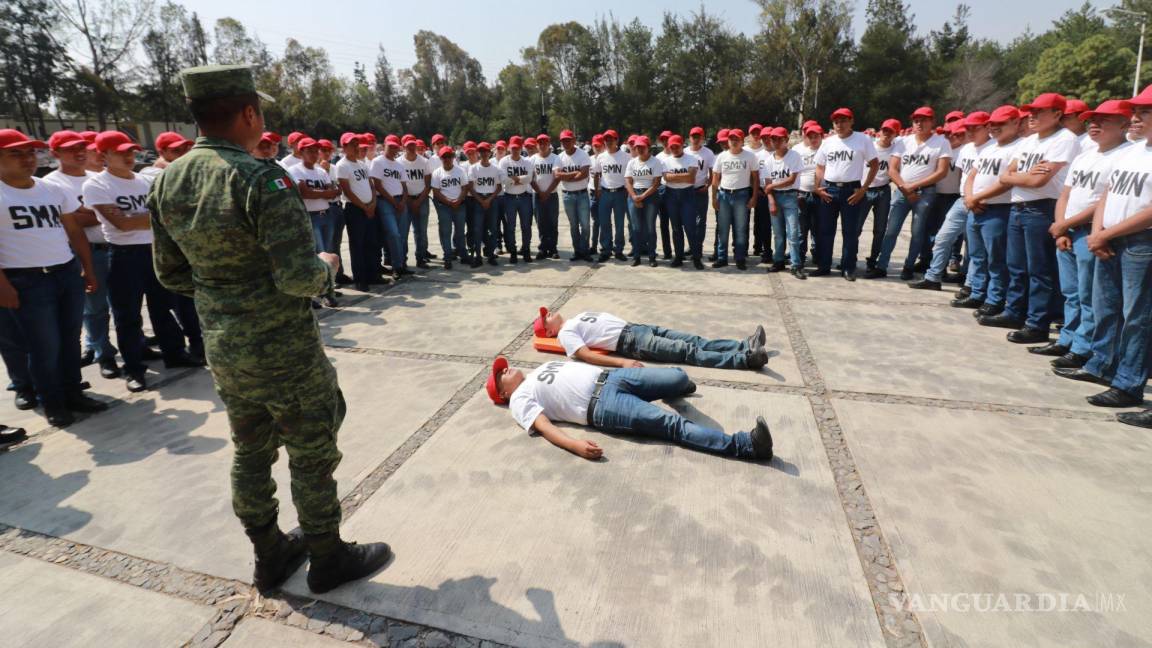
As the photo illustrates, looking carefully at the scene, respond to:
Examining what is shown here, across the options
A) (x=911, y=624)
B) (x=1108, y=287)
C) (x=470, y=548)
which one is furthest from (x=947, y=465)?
(x=470, y=548)

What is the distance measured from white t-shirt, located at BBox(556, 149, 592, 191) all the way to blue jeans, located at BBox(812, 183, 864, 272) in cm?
347

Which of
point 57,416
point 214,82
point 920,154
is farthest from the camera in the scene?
point 920,154

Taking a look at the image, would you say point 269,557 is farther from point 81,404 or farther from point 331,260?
point 81,404

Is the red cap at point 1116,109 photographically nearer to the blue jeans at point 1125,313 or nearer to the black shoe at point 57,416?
the blue jeans at point 1125,313

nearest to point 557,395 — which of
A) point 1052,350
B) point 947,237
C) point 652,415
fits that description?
point 652,415

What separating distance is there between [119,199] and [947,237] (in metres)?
8.49

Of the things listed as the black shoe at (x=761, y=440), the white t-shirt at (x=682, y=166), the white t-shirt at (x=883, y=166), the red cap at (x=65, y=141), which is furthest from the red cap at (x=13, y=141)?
the white t-shirt at (x=883, y=166)

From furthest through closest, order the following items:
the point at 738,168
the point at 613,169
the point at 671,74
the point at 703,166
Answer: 1. the point at 671,74
2. the point at 613,169
3. the point at 703,166
4. the point at 738,168

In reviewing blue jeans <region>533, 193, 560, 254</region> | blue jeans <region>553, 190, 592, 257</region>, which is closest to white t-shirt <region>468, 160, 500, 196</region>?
blue jeans <region>533, 193, 560, 254</region>

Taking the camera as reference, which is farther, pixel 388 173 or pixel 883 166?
pixel 388 173

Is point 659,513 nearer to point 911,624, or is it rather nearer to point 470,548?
point 470,548

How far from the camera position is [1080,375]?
4.28 m

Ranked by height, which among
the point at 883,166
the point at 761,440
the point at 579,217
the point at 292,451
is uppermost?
the point at 883,166

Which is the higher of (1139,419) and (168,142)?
(168,142)
